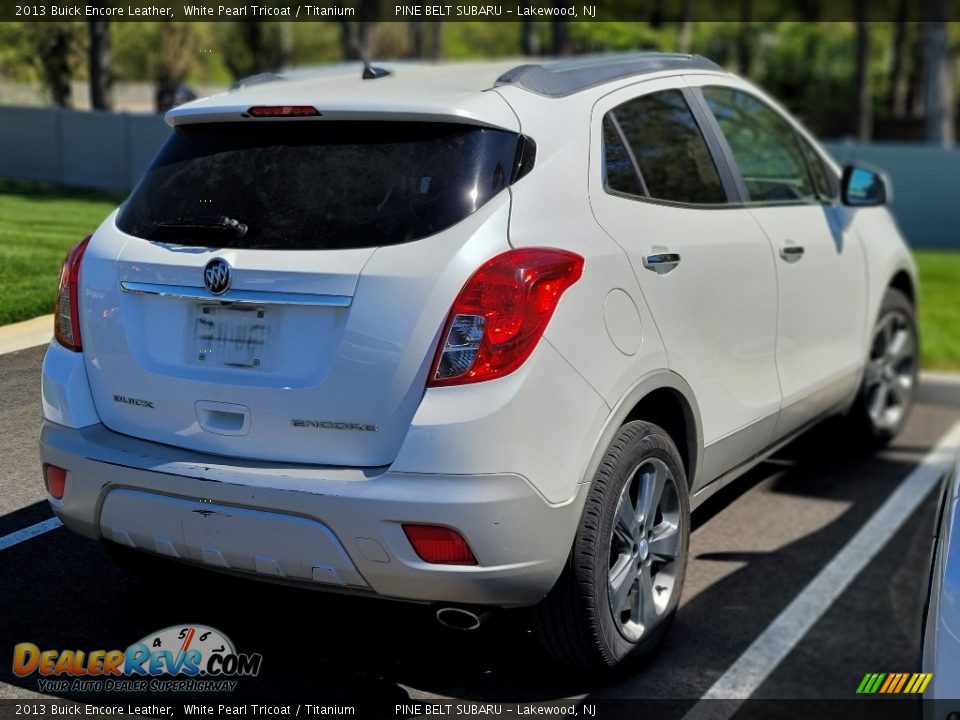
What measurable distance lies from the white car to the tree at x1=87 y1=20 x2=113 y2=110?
2.63 meters

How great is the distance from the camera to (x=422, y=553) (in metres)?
3.06

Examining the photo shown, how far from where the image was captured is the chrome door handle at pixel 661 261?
12.0 feet

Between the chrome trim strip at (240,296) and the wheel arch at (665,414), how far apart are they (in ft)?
2.74

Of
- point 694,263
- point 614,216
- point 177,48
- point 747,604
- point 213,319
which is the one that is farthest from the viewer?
point 177,48

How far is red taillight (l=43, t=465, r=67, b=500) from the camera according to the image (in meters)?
3.46

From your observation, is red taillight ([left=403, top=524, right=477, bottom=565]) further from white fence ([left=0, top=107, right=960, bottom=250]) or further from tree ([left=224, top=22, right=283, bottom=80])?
tree ([left=224, top=22, right=283, bottom=80])

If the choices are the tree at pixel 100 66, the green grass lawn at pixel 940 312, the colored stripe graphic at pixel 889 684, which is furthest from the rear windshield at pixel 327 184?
the green grass lawn at pixel 940 312

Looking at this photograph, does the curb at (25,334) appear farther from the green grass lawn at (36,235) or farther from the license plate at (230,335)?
the license plate at (230,335)

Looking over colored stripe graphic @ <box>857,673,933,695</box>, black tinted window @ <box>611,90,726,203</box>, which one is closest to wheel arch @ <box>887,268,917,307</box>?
black tinted window @ <box>611,90,726,203</box>

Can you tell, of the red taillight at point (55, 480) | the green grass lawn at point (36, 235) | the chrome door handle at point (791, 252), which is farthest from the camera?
the chrome door handle at point (791, 252)

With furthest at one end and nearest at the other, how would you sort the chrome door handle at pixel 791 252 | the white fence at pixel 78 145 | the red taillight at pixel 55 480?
the white fence at pixel 78 145, the chrome door handle at pixel 791 252, the red taillight at pixel 55 480

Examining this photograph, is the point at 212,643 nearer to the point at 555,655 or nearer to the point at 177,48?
the point at 555,655

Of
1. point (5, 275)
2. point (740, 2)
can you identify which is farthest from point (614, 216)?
point (740, 2)

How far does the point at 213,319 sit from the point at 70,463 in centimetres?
62
